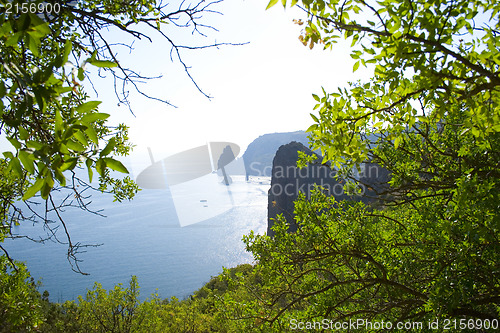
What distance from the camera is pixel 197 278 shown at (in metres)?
48.7

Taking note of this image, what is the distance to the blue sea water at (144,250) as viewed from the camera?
150ft

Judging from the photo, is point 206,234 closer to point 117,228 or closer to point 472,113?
point 117,228

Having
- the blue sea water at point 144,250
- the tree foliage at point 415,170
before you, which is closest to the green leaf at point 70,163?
the tree foliage at point 415,170

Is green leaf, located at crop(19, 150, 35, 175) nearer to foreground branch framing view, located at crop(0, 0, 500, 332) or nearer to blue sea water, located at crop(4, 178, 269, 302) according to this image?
foreground branch framing view, located at crop(0, 0, 500, 332)
